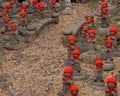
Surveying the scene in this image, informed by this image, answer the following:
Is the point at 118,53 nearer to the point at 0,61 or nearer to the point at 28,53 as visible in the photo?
the point at 28,53

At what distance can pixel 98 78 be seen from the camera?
999 centimetres

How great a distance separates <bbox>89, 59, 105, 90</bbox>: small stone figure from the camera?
9820 mm

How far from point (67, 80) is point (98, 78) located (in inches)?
45.7

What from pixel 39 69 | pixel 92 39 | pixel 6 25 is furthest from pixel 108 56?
pixel 6 25

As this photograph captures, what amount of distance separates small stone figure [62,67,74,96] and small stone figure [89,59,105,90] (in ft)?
2.93

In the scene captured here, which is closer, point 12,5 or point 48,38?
point 48,38

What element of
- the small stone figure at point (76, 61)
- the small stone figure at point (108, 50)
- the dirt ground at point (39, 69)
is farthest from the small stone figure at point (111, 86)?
the small stone figure at point (108, 50)

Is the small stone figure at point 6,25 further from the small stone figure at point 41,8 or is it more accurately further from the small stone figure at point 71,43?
the small stone figure at point 71,43

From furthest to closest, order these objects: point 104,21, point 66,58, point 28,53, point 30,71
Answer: point 104,21 < point 28,53 < point 66,58 < point 30,71

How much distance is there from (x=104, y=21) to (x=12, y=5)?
5449mm

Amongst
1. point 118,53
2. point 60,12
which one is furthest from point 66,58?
point 60,12

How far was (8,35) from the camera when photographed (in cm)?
1459

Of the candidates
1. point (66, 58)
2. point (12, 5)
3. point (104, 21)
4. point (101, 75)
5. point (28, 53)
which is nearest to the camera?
point (101, 75)

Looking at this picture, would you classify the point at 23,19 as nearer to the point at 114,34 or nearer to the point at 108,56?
the point at 114,34
